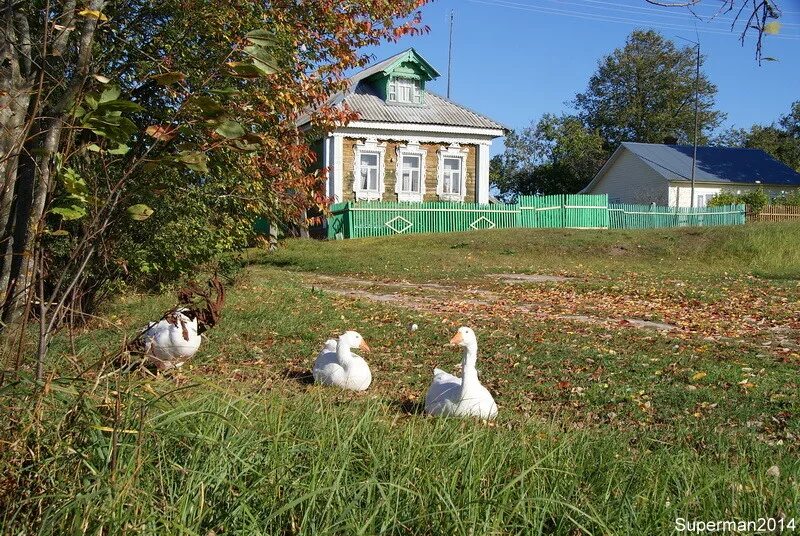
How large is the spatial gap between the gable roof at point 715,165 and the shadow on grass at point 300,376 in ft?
138

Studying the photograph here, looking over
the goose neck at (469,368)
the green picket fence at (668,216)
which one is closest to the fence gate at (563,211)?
the green picket fence at (668,216)

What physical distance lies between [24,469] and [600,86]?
7196cm

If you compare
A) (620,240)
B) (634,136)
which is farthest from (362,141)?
(634,136)

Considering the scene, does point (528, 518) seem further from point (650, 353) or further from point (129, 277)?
point (129, 277)

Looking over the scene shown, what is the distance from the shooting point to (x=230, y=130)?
2.93 meters

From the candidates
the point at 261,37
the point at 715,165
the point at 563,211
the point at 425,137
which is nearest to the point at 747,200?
the point at 715,165

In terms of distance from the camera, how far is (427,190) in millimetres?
32875

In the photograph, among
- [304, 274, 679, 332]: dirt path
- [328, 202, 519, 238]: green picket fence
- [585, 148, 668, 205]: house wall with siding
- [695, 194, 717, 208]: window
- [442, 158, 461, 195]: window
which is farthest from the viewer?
[585, 148, 668, 205]: house wall with siding

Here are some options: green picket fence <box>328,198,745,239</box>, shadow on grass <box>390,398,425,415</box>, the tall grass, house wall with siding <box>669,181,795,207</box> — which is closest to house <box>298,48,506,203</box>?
green picket fence <box>328,198,745,239</box>

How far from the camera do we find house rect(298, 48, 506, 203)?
31656mm

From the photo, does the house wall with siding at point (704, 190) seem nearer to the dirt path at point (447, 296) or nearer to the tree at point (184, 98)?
the dirt path at point (447, 296)

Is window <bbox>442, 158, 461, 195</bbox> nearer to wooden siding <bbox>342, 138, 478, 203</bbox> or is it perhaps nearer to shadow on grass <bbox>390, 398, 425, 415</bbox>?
wooden siding <bbox>342, 138, 478, 203</bbox>

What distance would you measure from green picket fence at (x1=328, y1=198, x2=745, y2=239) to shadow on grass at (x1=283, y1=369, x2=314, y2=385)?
19.9m

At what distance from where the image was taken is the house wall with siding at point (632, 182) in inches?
1848
